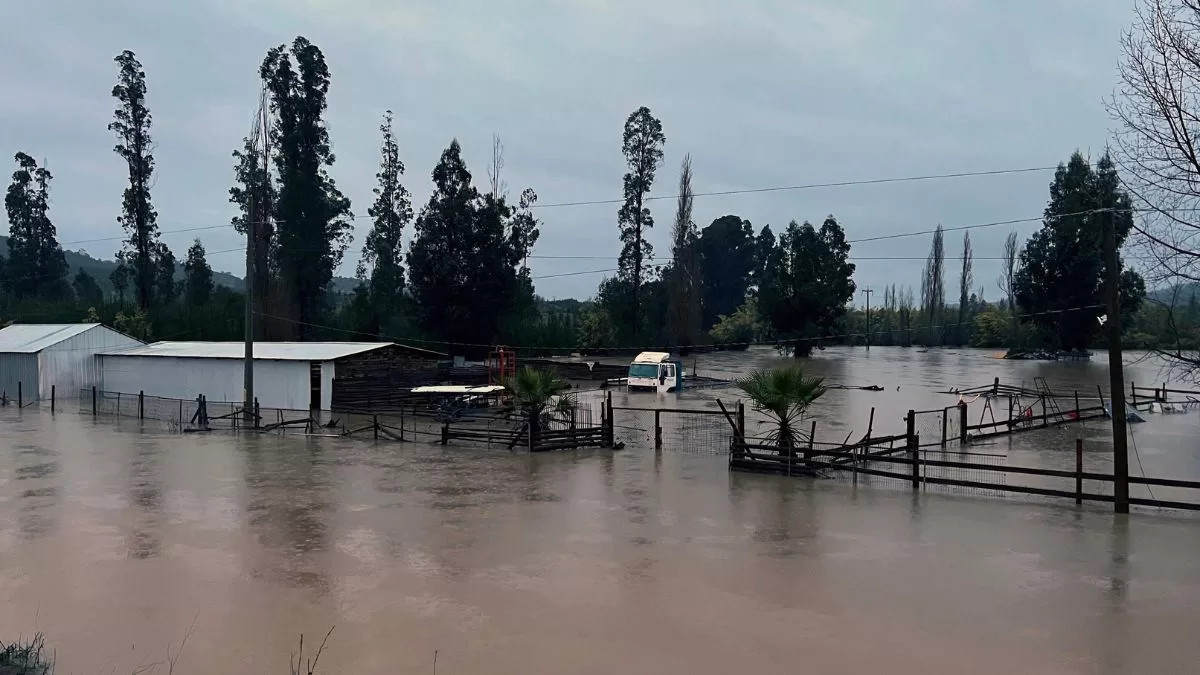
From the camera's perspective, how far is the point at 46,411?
33156mm

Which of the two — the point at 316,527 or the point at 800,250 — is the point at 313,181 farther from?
the point at 316,527

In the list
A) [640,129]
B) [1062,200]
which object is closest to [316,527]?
[640,129]

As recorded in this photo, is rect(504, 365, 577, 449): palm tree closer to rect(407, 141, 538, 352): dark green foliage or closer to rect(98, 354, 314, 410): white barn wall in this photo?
rect(98, 354, 314, 410): white barn wall

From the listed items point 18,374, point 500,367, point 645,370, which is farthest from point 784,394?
point 18,374

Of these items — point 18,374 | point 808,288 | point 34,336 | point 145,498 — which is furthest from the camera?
point 808,288

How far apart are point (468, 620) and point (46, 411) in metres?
30.6

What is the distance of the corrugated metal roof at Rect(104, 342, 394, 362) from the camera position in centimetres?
3453

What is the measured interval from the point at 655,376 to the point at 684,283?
28.8 metres

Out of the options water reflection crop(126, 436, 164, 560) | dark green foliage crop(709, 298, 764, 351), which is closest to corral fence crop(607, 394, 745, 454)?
water reflection crop(126, 436, 164, 560)

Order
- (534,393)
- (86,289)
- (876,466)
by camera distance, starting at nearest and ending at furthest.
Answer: (876,466) → (534,393) → (86,289)

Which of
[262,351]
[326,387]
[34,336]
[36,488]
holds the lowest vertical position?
[36,488]

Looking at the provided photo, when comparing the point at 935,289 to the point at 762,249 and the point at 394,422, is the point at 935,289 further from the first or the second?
the point at 394,422

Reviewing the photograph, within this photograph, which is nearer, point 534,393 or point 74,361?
point 534,393

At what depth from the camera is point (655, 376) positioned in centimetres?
4441
